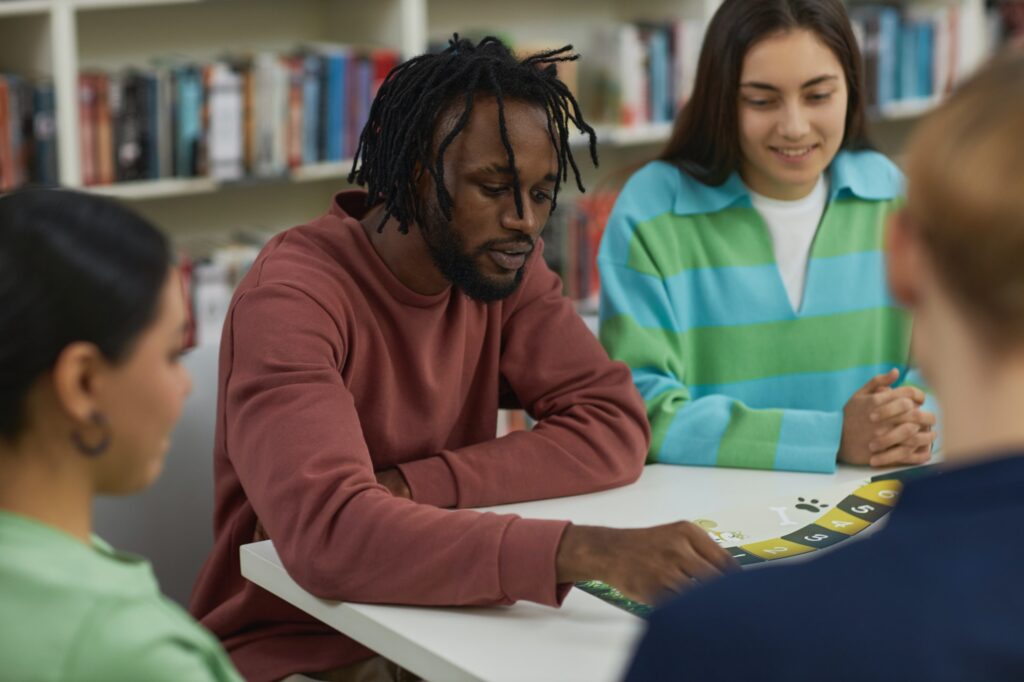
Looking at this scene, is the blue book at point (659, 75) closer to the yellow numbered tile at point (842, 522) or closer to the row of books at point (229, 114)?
the row of books at point (229, 114)

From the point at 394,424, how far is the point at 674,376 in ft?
1.65

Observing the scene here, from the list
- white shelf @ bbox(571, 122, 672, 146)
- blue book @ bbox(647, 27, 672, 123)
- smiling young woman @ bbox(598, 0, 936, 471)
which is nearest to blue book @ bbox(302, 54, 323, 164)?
white shelf @ bbox(571, 122, 672, 146)

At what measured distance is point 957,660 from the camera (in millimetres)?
704

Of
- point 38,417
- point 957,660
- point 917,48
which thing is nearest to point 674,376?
point 38,417

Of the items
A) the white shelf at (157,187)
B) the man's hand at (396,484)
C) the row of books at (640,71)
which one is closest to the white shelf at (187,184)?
the white shelf at (157,187)

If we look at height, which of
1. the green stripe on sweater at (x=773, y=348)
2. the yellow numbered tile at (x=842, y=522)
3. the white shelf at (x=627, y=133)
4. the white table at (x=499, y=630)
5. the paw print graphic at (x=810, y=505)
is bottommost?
the white table at (x=499, y=630)

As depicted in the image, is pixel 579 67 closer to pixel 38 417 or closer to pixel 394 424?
pixel 394 424

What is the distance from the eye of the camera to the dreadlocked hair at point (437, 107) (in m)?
1.63

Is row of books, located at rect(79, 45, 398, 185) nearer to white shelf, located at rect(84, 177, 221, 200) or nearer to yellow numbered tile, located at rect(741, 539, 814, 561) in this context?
white shelf, located at rect(84, 177, 221, 200)

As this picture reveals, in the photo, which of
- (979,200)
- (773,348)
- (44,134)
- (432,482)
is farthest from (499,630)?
(44,134)

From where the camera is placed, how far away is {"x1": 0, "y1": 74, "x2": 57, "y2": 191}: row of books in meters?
2.93

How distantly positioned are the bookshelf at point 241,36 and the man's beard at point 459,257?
1595mm

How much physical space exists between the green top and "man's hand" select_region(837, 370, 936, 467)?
41.7 inches

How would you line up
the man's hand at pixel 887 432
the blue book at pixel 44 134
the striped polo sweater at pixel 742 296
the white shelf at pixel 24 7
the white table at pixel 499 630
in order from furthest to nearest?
the blue book at pixel 44 134 → the white shelf at pixel 24 7 → the striped polo sweater at pixel 742 296 → the man's hand at pixel 887 432 → the white table at pixel 499 630
